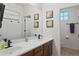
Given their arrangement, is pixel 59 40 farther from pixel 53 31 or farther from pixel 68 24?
pixel 68 24

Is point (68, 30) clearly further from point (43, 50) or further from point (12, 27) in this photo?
point (12, 27)

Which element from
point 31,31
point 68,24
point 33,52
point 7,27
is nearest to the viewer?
point 33,52

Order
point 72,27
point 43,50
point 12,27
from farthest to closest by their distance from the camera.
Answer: point 72,27, point 43,50, point 12,27

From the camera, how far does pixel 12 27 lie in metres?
1.92

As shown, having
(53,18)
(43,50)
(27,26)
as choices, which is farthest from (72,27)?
(27,26)

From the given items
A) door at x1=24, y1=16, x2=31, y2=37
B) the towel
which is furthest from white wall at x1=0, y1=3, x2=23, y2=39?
the towel

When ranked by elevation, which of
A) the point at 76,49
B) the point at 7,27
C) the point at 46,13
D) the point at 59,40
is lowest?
the point at 76,49

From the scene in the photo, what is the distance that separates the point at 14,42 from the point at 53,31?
959 millimetres

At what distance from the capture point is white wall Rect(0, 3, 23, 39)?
1823 mm

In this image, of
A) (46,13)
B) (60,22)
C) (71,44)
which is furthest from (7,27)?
(71,44)

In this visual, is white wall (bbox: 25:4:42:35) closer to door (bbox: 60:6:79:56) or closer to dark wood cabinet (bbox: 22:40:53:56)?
dark wood cabinet (bbox: 22:40:53:56)

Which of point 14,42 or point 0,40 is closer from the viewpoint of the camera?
point 0,40

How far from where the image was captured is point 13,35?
6.38 ft

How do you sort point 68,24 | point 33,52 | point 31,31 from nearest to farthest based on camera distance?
point 33,52 → point 31,31 → point 68,24
